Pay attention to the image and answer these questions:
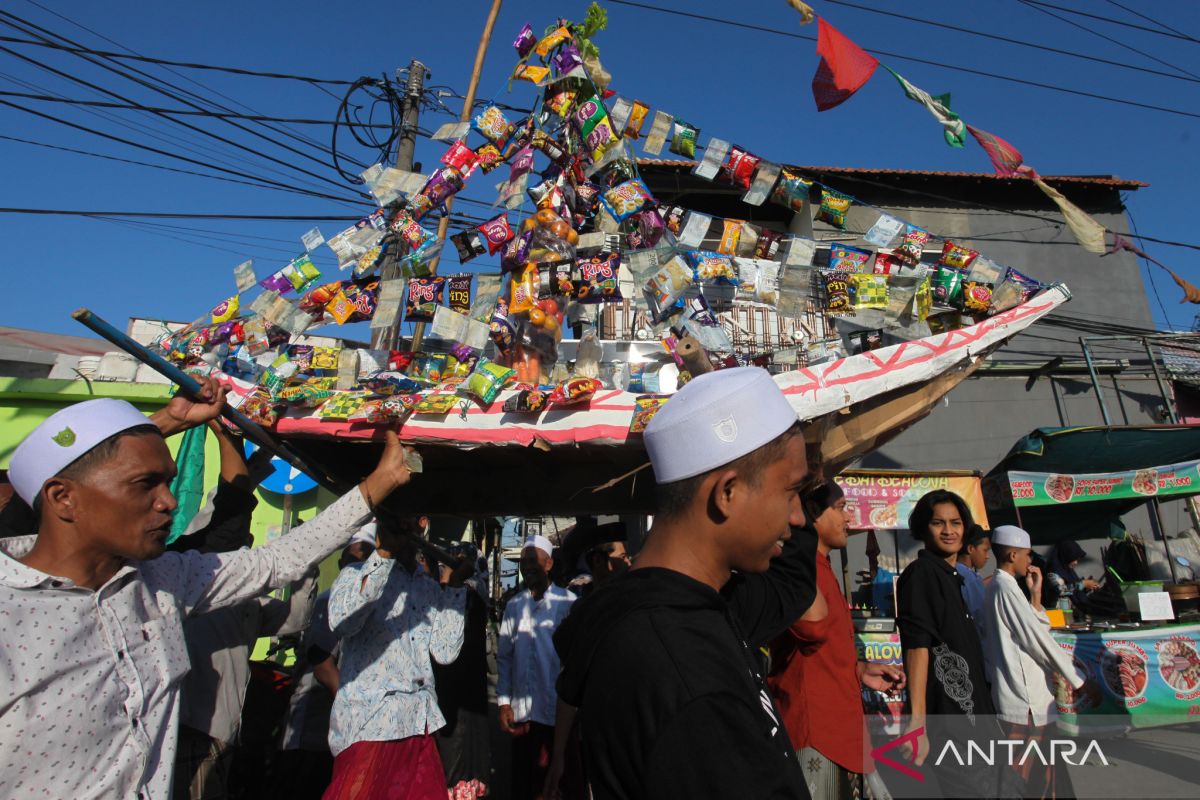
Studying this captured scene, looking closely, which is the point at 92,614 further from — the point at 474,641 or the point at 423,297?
the point at 474,641

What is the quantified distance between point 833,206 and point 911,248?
0.44m

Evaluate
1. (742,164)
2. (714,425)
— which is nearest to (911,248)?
(742,164)

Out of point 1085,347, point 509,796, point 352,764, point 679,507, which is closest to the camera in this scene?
point 679,507

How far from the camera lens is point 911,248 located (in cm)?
344

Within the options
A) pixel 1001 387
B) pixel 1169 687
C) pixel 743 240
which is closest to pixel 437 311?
pixel 743 240

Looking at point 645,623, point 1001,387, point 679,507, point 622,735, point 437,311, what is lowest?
point 622,735

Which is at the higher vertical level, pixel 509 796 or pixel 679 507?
pixel 679 507

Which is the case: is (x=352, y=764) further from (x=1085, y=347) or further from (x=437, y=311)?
(x=1085, y=347)

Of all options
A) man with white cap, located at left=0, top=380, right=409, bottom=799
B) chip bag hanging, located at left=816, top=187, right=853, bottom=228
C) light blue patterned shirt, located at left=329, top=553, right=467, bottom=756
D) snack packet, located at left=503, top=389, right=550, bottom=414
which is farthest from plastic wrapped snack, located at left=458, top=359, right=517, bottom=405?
chip bag hanging, located at left=816, top=187, right=853, bottom=228

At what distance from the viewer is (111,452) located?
173cm

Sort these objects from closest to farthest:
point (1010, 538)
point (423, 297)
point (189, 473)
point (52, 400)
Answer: point (423, 297), point (1010, 538), point (189, 473), point (52, 400)

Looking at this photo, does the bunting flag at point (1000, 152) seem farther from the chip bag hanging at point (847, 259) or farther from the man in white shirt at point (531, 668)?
the man in white shirt at point (531, 668)

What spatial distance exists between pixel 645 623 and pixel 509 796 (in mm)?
5191

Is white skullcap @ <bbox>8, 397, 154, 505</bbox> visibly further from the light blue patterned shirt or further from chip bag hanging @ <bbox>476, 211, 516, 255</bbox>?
chip bag hanging @ <bbox>476, 211, 516, 255</bbox>
